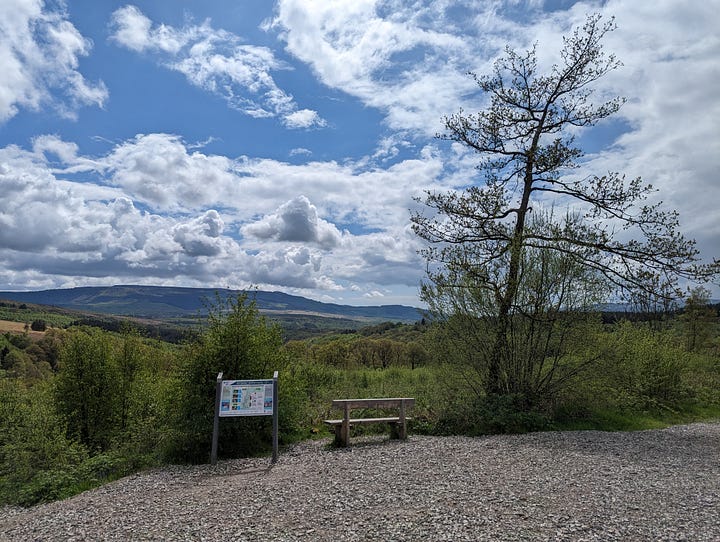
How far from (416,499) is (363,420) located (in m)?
4.92

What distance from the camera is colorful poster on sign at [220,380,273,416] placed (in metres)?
10.1

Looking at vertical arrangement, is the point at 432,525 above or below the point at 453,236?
below

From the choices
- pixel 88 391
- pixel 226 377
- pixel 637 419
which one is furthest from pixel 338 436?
pixel 637 419

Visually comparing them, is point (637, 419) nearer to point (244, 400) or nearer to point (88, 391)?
point (244, 400)

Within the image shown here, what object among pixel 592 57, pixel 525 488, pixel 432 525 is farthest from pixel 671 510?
pixel 592 57

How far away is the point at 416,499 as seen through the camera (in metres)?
6.78

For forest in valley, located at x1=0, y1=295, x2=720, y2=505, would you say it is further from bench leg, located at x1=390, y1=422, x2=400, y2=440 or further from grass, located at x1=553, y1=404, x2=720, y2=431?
bench leg, located at x1=390, y1=422, x2=400, y2=440

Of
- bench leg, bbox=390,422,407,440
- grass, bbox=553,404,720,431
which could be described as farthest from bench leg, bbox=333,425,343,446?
grass, bbox=553,404,720,431

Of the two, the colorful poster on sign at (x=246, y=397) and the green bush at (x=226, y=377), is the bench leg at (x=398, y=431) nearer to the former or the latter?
the green bush at (x=226, y=377)

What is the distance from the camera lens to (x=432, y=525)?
5.80 m

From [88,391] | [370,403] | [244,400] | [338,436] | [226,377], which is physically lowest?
[338,436]

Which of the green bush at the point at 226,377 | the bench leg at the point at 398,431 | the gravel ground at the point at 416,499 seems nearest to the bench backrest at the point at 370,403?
the bench leg at the point at 398,431

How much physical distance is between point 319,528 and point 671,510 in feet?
14.3

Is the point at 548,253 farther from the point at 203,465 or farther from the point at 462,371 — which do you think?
the point at 203,465
